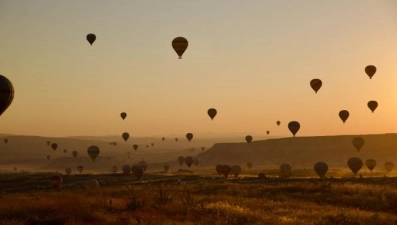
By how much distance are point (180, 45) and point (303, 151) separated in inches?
4991

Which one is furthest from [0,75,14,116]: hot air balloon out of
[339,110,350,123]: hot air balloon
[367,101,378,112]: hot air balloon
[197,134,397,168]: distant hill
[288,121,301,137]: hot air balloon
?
[197,134,397,168]: distant hill

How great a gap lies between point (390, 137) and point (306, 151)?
35285 millimetres

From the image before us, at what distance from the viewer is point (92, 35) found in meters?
77.4

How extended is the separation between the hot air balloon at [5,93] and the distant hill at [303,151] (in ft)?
429

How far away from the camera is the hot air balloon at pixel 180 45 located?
66.2 metres

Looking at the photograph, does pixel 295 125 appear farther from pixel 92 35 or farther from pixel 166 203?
pixel 166 203

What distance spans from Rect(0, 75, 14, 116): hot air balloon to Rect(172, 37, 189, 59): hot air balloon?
2634cm

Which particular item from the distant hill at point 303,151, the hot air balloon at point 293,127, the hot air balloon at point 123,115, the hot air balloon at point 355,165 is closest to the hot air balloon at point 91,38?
the hot air balloon at point 355,165

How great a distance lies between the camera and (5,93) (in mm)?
43625

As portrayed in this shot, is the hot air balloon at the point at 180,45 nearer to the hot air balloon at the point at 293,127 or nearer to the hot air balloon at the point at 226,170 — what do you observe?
the hot air balloon at the point at 226,170

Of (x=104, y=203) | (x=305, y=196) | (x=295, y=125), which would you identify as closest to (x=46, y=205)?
(x=104, y=203)

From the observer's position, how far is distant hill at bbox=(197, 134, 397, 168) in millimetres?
174250

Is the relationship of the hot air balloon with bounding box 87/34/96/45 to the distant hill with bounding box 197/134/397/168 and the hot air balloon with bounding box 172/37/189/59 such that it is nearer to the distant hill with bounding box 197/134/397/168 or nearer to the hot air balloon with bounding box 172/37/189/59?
the hot air balloon with bounding box 172/37/189/59

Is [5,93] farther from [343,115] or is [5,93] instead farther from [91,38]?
[343,115]
